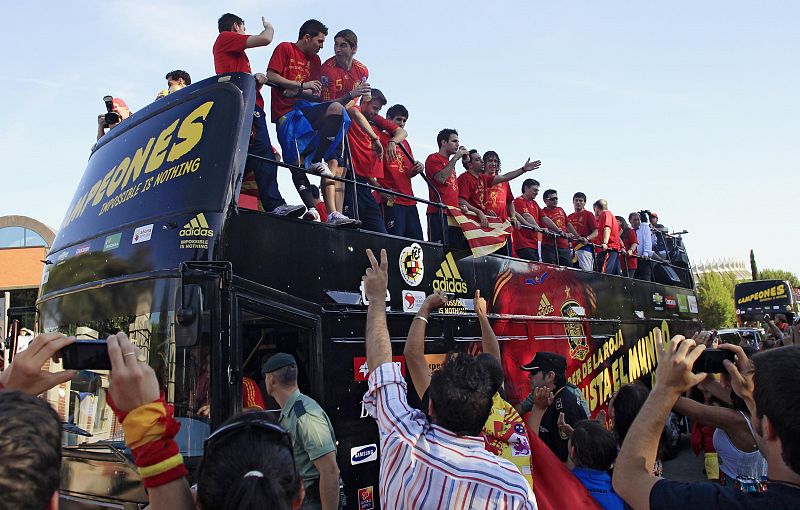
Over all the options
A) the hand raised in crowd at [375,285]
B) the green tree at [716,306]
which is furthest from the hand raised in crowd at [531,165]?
the green tree at [716,306]

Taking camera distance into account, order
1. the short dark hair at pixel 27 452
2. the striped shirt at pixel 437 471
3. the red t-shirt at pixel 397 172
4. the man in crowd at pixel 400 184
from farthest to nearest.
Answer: the red t-shirt at pixel 397 172 < the man in crowd at pixel 400 184 < the striped shirt at pixel 437 471 < the short dark hair at pixel 27 452

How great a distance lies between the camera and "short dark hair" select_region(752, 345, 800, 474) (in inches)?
63.9

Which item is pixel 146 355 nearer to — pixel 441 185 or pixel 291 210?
pixel 291 210

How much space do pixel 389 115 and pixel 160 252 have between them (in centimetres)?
396

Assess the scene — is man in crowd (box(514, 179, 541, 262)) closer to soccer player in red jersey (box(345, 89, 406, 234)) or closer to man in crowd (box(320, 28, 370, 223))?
soccer player in red jersey (box(345, 89, 406, 234))

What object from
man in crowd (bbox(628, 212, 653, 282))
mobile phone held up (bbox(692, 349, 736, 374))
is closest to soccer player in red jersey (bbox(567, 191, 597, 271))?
man in crowd (bbox(628, 212, 653, 282))

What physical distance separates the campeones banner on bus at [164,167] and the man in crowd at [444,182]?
2.38 metres

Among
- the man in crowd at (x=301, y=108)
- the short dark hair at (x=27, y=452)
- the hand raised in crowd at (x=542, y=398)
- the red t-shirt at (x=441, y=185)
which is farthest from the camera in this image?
the red t-shirt at (x=441, y=185)

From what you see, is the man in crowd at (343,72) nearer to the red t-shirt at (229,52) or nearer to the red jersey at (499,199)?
the red t-shirt at (229,52)

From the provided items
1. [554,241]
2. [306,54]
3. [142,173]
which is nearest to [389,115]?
[306,54]

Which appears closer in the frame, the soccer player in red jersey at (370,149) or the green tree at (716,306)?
the soccer player in red jersey at (370,149)

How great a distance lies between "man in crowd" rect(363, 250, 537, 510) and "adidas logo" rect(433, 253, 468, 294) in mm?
3192

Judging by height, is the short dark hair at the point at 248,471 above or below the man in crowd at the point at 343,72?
below

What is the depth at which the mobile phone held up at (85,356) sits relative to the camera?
1555 mm
